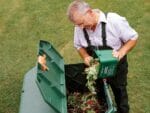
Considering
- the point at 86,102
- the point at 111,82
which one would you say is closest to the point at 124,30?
the point at 111,82

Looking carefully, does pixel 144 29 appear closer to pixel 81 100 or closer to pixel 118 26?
pixel 81 100

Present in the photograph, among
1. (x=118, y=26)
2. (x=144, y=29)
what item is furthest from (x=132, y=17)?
(x=118, y=26)

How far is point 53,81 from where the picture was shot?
4.84 meters

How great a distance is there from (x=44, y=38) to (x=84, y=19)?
3.60 m

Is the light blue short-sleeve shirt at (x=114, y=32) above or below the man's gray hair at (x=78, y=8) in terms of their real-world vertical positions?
below

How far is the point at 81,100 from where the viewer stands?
5516 millimetres

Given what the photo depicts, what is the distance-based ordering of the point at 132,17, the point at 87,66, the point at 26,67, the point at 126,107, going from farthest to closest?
the point at 132,17
the point at 26,67
the point at 126,107
the point at 87,66

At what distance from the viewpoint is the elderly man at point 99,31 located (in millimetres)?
4328

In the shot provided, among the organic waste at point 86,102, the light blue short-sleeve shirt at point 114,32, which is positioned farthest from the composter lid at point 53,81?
the light blue short-sleeve shirt at point 114,32

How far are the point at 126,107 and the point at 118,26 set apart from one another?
1.41m

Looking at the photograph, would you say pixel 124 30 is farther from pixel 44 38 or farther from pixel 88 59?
pixel 44 38

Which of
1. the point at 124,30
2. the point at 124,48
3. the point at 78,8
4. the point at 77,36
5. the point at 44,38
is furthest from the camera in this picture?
the point at 44,38

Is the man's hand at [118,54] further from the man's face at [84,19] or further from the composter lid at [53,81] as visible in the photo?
the composter lid at [53,81]

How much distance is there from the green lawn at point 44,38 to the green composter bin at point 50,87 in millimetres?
1363
